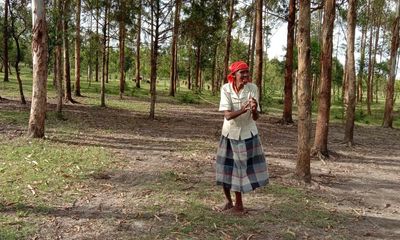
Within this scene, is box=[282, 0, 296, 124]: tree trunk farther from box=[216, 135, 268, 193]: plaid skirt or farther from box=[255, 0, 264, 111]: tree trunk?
box=[216, 135, 268, 193]: plaid skirt

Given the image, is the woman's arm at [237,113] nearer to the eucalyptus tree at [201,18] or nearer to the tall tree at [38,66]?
the tall tree at [38,66]

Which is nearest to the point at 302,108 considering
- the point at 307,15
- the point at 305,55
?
the point at 305,55

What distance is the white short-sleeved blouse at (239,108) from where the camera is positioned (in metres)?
4.93

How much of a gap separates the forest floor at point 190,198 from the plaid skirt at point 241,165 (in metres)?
0.48

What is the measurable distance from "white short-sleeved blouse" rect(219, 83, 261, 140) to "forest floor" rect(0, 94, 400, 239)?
3.63ft

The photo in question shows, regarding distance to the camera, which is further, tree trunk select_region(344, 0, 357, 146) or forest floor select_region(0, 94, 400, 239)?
tree trunk select_region(344, 0, 357, 146)

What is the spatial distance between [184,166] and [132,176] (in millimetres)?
1356

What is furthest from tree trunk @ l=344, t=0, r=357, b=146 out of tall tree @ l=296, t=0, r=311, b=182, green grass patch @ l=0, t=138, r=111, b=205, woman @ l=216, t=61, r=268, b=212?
woman @ l=216, t=61, r=268, b=212

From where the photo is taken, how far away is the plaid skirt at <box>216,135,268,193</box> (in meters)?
5.01

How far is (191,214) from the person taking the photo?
5234mm

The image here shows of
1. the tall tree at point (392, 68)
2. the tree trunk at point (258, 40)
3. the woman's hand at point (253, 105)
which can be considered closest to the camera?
the woman's hand at point (253, 105)

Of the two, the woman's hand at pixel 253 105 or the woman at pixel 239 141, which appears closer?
the woman's hand at pixel 253 105

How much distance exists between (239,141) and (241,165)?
303 mm

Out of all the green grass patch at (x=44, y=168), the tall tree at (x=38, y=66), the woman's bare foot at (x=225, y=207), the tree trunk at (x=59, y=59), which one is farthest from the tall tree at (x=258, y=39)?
the woman's bare foot at (x=225, y=207)
